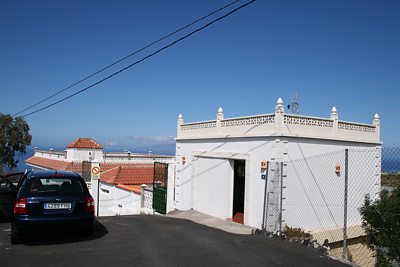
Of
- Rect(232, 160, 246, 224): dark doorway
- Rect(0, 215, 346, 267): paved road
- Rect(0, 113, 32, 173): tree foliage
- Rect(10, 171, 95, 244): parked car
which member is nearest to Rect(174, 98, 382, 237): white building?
Rect(232, 160, 246, 224): dark doorway

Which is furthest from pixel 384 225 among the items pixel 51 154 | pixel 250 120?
pixel 51 154

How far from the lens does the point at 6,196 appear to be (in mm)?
10672

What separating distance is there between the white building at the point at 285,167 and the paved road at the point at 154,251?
11.9 ft

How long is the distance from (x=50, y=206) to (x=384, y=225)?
669 centimetres

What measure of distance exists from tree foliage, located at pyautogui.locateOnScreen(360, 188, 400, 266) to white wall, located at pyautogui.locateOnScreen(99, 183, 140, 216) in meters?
14.8

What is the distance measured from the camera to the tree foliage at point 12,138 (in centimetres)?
3606

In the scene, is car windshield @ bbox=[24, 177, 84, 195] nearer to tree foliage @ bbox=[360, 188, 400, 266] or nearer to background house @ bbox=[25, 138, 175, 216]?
tree foliage @ bbox=[360, 188, 400, 266]

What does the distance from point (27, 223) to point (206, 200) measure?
9.74 metres

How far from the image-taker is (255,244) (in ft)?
27.8

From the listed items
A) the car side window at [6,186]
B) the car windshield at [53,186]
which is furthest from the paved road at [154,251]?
the car side window at [6,186]

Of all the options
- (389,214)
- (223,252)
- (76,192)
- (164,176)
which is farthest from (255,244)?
(164,176)

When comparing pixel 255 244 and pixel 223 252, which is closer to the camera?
pixel 223 252

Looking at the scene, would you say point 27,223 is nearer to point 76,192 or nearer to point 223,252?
point 76,192

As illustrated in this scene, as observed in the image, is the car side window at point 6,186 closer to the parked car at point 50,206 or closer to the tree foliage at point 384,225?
the parked car at point 50,206
